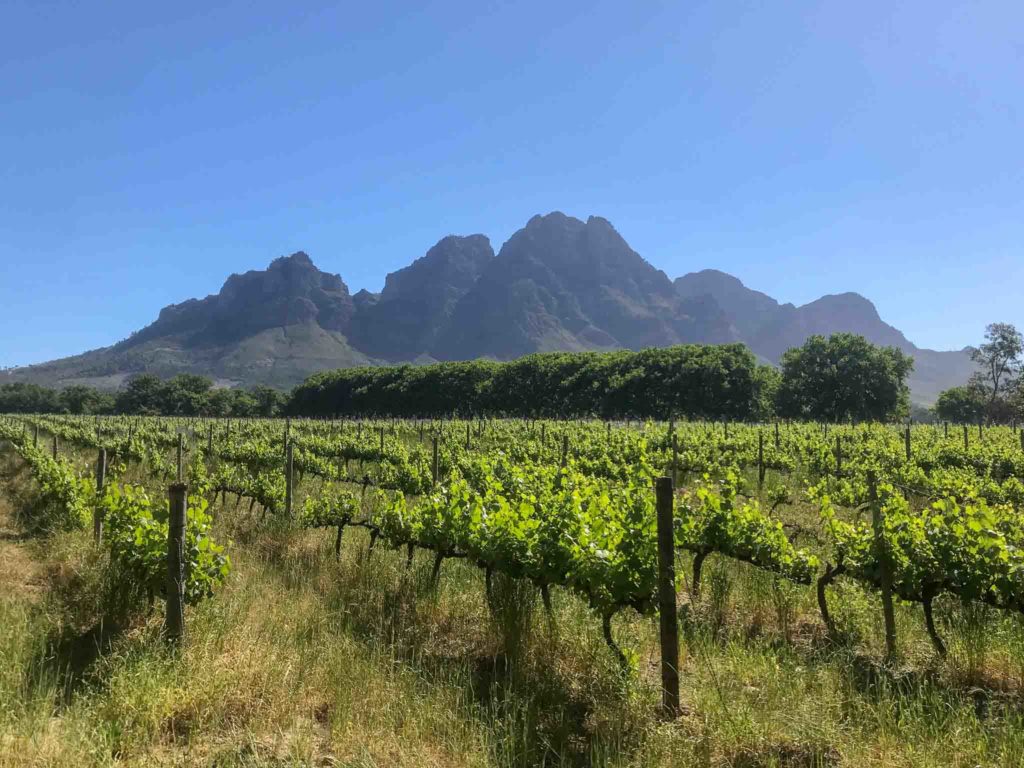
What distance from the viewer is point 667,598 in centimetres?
433

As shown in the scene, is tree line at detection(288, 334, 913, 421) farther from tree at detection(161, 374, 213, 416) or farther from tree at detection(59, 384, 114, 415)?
tree at detection(59, 384, 114, 415)

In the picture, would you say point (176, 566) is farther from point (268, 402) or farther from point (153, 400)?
point (153, 400)

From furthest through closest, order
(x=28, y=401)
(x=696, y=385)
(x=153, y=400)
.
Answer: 1. (x=28, y=401)
2. (x=153, y=400)
3. (x=696, y=385)

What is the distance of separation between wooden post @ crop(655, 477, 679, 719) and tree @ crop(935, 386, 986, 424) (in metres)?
76.9

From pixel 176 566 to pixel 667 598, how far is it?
392 cm

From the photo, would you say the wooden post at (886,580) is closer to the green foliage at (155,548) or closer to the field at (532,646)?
the field at (532,646)

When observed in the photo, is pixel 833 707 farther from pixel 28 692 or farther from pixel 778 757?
pixel 28 692

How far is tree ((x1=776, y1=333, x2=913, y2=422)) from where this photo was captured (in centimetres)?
5216

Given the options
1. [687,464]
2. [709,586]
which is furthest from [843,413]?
[709,586]

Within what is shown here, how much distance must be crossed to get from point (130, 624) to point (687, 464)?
491 inches

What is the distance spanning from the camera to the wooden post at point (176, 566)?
5.03m

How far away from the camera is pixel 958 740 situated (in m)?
3.70

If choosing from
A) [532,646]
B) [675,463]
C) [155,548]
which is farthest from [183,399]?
[532,646]

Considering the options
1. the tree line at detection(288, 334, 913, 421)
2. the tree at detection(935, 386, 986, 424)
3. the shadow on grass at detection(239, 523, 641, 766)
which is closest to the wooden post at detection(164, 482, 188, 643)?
the shadow on grass at detection(239, 523, 641, 766)
